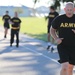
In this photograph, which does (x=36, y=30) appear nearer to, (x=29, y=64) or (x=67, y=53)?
(x=29, y=64)

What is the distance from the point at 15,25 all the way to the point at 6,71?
7.68 m

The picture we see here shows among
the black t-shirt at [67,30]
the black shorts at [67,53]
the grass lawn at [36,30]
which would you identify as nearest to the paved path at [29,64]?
the black shorts at [67,53]

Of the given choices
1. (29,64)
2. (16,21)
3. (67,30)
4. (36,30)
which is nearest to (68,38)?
(67,30)

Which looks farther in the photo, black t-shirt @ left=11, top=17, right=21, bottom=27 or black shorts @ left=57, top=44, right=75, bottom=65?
black t-shirt @ left=11, top=17, right=21, bottom=27

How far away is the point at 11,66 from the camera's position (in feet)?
38.0

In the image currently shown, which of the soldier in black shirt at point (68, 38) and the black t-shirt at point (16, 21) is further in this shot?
the black t-shirt at point (16, 21)

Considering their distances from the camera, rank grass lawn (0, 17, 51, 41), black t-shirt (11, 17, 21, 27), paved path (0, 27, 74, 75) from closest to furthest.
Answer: paved path (0, 27, 74, 75)
black t-shirt (11, 17, 21, 27)
grass lawn (0, 17, 51, 41)

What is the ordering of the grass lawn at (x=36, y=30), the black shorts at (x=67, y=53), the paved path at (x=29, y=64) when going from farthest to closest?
the grass lawn at (x=36, y=30), the paved path at (x=29, y=64), the black shorts at (x=67, y=53)

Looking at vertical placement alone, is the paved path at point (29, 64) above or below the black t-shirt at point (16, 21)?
below

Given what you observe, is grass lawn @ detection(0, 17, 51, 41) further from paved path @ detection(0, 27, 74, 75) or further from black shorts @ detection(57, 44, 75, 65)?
black shorts @ detection(57, 44, 75, 65)

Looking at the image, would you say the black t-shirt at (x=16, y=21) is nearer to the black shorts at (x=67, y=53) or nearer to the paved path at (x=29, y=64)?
the paved path at (x=29, y=64)

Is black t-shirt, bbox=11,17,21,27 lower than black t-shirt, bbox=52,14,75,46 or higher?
lower

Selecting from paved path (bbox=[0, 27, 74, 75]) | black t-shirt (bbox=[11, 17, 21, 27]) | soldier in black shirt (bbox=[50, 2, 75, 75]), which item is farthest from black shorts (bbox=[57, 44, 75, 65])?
black t-shirt (bbox=[11, 17, 21, 27])

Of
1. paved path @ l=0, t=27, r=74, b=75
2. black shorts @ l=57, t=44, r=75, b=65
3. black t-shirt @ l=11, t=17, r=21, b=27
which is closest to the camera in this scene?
black shorts @ l=57, t=44, r=75, b=65
